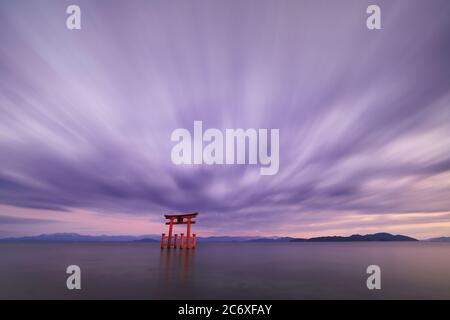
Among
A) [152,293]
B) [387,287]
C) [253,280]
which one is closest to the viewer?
[152,293]

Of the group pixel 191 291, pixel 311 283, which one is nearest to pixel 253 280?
pixel 311 283

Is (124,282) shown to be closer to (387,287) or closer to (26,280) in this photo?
(26,280)

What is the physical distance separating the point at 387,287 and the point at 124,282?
16928 millimetres
